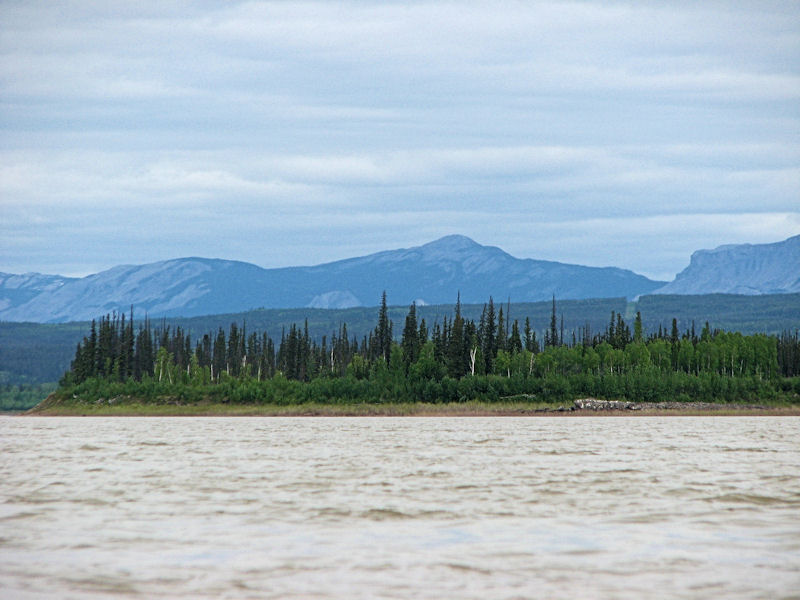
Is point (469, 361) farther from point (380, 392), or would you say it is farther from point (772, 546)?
point (772, 546)

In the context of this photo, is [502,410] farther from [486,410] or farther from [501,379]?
[501,379]

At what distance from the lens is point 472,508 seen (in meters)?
38.1

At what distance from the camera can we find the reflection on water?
2438cm


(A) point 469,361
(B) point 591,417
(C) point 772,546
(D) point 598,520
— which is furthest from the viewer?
(A) point 469,361

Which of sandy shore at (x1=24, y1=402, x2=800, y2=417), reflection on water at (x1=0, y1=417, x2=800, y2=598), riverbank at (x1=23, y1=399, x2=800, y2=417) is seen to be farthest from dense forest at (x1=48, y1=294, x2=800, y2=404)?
reflection on water at (x1=0, y1=417, x2=800, y2=598)

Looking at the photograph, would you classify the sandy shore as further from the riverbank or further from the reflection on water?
the reflection on water

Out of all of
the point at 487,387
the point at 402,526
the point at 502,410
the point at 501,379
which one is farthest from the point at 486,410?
the point at 402,526

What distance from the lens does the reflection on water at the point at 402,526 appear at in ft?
80.0

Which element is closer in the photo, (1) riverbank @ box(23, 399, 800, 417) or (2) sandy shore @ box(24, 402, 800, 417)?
(2) sandy shore @ box(24, 402, 800, 417)

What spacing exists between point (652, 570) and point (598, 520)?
8.95m

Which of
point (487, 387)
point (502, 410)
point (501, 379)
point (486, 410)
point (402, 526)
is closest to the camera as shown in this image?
point (402, 526)

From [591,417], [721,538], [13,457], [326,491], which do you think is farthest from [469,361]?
[721,538]

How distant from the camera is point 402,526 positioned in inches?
1318

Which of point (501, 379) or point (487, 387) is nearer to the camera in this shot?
point (487, 387)
